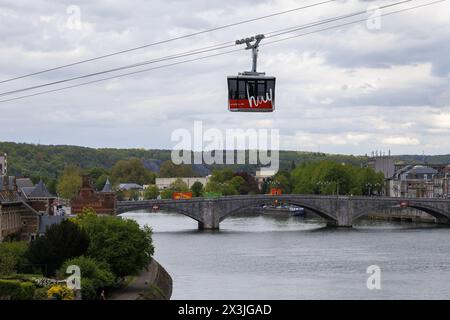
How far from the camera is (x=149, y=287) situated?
150 ft

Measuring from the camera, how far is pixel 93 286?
131 ft

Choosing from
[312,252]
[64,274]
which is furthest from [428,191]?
[64,274]

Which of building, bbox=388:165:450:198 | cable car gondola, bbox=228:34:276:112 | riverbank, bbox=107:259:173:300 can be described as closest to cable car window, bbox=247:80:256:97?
cable car gondola, bbox=228:34:276:112

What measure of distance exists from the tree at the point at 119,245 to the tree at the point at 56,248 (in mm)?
1462

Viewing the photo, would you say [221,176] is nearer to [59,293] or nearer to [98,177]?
[98,177]

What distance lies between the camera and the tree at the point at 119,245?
47.0m

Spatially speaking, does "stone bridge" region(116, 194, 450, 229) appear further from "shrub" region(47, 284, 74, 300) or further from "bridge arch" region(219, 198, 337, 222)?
"shrub" region(47, 284, 74, 300)

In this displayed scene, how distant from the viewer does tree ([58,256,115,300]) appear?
Result: 39062mm

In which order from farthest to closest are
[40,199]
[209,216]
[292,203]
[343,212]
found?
[343,212] < [292,203] < [209,216] < [40,199]

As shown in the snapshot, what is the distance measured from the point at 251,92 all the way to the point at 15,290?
14158 millimetres

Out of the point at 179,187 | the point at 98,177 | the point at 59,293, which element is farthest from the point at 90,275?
the point at 98,177
